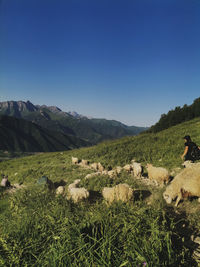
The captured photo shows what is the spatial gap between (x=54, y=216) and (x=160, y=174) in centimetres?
477

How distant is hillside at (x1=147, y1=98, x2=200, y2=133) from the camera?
44.9 metres

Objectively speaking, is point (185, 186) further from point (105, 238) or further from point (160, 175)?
point (105, 238)

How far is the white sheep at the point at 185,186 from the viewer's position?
4465mm

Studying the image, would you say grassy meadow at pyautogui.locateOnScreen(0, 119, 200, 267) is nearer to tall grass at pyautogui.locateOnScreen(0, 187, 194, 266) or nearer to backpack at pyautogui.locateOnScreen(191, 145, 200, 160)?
tall grass at pyautogui.locateOnScreen(0, 187, 194, 266)

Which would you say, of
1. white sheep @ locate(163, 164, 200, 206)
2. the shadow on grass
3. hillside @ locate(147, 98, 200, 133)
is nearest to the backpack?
white sheep @ locate(163, 164, 200, 206)

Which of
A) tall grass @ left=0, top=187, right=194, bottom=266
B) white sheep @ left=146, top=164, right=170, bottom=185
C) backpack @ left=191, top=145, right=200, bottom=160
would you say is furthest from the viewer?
backpack @ left=191, top=145, right=200, bottom=160

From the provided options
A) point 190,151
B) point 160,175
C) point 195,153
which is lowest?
point 160,175

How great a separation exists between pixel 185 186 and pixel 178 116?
48.2 meters

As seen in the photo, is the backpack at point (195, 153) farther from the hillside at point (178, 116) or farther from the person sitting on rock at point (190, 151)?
the hillside at point (178, 116)

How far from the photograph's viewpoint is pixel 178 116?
46.8 metres

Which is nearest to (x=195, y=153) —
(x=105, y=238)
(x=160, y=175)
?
(x=160, y=175)

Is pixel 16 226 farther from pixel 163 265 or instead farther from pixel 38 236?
pixel 163 265

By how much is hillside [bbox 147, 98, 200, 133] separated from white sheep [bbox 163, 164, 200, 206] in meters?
43.7

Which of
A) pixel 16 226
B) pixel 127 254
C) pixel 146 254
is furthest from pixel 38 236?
pixel 146 254
